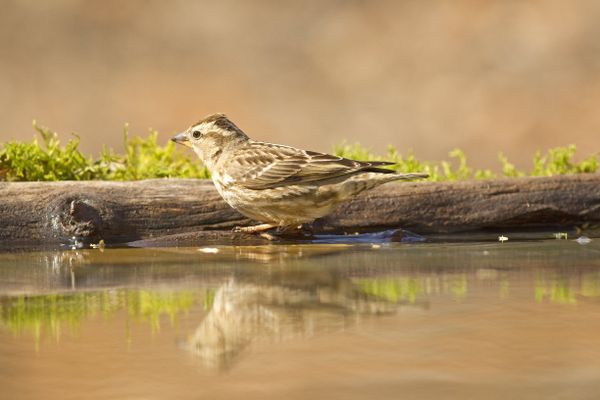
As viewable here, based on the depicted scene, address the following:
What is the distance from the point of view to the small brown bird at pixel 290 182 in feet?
21.8

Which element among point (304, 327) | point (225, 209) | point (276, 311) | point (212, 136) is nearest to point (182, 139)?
point (212, 136)

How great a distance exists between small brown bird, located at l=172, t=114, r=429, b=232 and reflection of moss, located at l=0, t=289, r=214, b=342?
2468mm

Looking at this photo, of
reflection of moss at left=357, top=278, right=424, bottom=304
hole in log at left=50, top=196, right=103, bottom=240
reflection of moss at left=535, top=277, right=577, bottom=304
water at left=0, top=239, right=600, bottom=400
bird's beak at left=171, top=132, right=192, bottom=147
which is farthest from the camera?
bird's beak at left=171, top=132, right=192, bottom=147

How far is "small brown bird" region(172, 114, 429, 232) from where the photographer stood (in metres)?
6.66

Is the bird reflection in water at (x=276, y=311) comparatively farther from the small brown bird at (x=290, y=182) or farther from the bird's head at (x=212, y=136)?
the bird's head at (x=212, y=136)

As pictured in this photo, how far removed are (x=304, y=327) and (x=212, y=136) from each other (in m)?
4.35

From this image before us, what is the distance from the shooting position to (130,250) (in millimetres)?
6227

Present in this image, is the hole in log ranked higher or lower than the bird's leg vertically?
higher

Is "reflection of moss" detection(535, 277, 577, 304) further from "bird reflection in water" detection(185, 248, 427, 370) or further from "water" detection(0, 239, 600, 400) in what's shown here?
"bird reflection in water" detection(185, 248, 427, 370)

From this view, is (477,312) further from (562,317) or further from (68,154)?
(68,154)

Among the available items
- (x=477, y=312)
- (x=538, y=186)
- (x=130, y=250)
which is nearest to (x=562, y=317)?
(x=477, y=312)

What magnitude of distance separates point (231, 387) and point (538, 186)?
211 inches

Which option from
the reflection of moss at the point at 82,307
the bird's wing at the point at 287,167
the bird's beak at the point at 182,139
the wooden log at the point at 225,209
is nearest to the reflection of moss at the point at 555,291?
the reflection of moss at the point at 82,307

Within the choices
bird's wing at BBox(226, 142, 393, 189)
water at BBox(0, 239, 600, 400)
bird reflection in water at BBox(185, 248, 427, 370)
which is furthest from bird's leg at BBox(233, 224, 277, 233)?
bird reflection in water at BBox(185, 248, 427, 370)
